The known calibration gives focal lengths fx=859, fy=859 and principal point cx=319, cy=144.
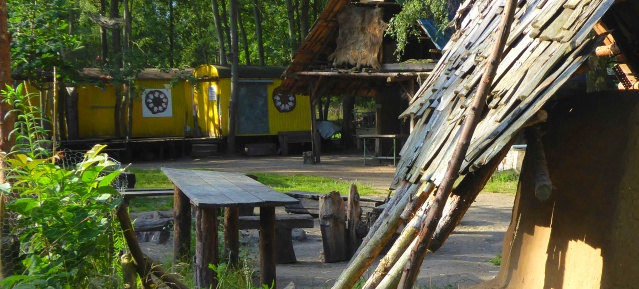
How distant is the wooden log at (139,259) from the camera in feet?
18.7

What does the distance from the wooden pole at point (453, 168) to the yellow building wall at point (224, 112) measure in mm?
26930

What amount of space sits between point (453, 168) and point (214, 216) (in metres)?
3.82

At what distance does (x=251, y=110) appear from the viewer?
3184 centimetres

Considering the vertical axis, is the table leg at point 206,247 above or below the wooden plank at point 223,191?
below

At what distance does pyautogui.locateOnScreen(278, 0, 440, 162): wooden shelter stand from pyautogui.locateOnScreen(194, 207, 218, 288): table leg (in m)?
14.6

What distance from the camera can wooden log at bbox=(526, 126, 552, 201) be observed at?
473 cm

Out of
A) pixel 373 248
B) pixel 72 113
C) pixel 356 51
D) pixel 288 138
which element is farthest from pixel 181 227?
pixel 288 138

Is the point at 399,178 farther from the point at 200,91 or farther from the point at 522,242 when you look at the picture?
the point at 200,91

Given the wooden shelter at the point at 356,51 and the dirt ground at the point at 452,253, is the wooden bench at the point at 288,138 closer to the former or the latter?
the wooden shelter at the point at 356,51

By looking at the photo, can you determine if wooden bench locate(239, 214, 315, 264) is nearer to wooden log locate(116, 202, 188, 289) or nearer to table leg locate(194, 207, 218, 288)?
table leg locate(194, 207, 218, 288)

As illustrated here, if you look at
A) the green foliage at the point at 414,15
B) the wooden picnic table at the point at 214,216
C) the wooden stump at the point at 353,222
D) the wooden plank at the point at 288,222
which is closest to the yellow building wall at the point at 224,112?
the green foliage at the point at 414,15

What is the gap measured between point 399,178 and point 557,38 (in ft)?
7.49

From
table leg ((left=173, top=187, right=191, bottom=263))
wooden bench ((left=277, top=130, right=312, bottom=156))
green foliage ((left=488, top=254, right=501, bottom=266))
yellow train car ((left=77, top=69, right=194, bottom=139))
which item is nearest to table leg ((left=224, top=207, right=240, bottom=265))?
table leg ((left=173, top=187, right=191, bottom=263))

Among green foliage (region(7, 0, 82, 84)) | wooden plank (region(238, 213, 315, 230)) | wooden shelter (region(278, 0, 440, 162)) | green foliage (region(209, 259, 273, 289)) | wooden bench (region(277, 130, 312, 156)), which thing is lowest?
green foliage (region(209, 259, 273, 289))
